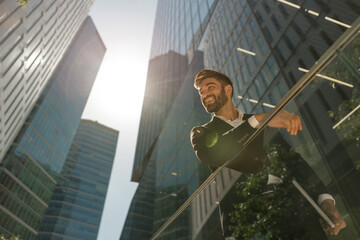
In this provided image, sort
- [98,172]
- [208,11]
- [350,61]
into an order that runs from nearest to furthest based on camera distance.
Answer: [350,61], [208,11], [98,172]

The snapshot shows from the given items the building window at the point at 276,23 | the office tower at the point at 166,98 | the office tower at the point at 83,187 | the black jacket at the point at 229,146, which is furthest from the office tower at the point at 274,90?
the office tower at the point at 83,187

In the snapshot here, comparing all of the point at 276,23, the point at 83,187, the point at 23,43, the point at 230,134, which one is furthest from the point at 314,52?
the point at 83,187

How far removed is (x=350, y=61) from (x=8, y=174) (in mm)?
71508

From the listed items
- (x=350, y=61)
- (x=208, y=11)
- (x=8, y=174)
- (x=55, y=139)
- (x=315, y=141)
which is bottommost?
(x=350, y=61)

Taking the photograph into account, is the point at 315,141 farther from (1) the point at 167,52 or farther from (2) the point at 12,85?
(1) the point at 167,52

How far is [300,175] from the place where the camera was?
308cm

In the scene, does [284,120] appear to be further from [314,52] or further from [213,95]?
[314,52]

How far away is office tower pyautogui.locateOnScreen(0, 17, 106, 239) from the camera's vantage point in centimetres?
5962

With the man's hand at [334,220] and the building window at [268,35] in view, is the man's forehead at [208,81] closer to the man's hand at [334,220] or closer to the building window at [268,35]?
the man's hand at [334,220]

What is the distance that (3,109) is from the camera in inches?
808

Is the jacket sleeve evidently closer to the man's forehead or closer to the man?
the man

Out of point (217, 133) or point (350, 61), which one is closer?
point (350, 61)

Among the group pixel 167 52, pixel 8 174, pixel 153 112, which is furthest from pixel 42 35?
pixel 8 174

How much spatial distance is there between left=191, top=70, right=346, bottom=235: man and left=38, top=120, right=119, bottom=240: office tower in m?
114
